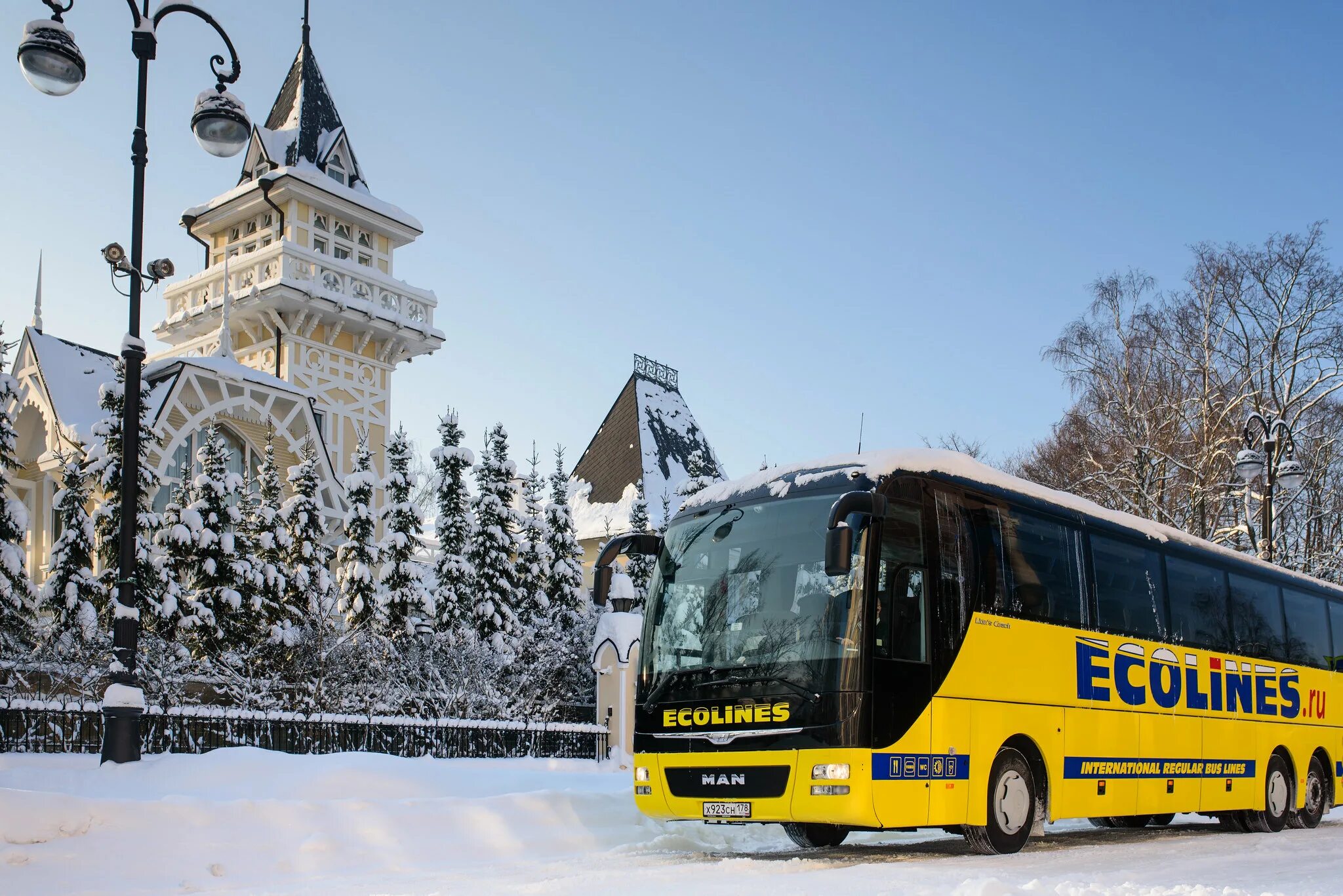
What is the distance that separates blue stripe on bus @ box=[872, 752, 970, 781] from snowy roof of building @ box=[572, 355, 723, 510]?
43.7 meters

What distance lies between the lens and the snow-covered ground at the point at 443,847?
8961 millimetres

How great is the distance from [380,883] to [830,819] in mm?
3543

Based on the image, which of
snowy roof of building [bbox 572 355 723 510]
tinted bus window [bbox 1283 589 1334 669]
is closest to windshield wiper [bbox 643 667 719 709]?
tinted bus window [bbox 1283 589 1334 669]

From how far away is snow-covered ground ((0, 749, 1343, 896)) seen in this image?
→ 8.96 metres

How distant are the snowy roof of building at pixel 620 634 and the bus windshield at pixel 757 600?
45.0 feet

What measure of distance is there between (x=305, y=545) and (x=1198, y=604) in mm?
19530

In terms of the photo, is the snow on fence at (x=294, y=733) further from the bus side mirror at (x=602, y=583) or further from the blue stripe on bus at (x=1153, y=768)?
the blue stripe on bus at (x=1153, y=768)

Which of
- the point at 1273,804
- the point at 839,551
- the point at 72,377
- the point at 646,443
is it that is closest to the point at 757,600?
the point at 839,551

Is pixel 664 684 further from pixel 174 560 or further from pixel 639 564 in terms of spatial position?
pixel 639 564

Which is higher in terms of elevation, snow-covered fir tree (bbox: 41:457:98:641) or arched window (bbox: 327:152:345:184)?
arched window (bbox: 327:152:345:184)

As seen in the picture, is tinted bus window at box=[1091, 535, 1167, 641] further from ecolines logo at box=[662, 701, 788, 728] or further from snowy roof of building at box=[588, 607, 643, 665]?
snowy roof of building at box=[588, 607, 643, 665]

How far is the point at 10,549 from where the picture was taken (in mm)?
21469

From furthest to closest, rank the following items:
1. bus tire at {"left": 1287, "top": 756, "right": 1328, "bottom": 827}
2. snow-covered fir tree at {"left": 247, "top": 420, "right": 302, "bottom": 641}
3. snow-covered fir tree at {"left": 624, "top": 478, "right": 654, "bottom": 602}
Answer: snow-covered fir tree at {"left": 624, "top": 478, "right": 654, "bottom": 602}
snow-covered fir tree at {"left": 247, "top": 420, "right": 302, "bottom": 641}
bus tire at {"left": 1287, "top": 756, "right": 1328, "bottom": 827}

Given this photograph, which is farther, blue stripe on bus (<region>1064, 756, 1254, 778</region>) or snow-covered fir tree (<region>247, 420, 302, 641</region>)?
snow-covered fir tree (<region>247, 420, 302, 641</region>)
